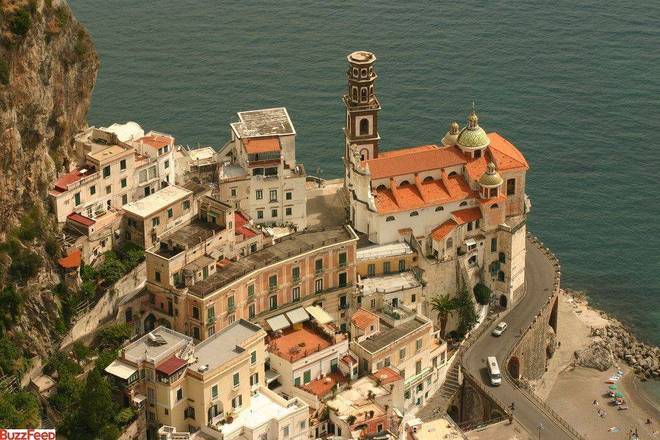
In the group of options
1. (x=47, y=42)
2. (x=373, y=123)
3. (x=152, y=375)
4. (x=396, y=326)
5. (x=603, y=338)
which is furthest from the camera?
(x=603, y=338)

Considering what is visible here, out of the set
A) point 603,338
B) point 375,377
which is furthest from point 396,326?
point 603,338

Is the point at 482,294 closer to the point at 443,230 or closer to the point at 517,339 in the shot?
the point at 517,339

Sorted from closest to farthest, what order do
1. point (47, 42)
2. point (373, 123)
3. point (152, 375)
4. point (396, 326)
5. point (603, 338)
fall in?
point (152, 375), point (47, 42), point (396, 326), point (373, 123), point (603, 338)

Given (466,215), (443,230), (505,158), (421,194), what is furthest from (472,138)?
(443,230)

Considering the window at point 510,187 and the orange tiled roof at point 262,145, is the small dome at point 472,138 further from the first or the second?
the orange tiled roof at point 262,145

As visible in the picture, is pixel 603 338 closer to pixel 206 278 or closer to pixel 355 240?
pixel 355 240

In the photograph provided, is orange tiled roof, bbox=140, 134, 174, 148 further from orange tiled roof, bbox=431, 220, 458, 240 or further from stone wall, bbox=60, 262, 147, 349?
orange tiled roof, bbox=431, 220, 458, 240
